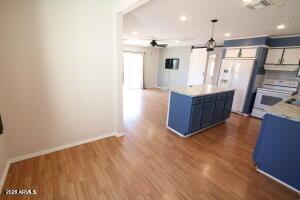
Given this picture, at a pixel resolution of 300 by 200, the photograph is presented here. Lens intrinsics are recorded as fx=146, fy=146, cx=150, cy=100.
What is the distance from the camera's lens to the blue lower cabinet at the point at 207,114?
3194 mm

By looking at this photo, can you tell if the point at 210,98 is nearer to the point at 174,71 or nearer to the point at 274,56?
the point at 274,56

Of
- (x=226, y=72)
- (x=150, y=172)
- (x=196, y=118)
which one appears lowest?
(x=150, y=172)

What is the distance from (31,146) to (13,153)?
0.21 meters

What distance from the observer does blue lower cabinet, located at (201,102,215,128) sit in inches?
126

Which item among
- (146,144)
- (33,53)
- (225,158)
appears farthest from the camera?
(146,144)

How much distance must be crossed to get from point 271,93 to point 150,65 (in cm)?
595

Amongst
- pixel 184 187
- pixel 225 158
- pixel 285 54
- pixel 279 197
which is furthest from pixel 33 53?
pixel 285 54

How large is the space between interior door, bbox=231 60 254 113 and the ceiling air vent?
243 cm

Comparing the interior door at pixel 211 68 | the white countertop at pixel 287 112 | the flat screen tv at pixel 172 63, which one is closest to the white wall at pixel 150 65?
the flat screen tv at pixel 172 63

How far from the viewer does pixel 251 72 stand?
4375 mm

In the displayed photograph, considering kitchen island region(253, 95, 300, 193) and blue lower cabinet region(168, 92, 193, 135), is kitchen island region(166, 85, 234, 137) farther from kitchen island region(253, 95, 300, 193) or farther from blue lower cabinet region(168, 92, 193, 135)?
kitchen island region(253, 95, 300, 193)

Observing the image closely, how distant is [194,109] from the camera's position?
2912 millimetres

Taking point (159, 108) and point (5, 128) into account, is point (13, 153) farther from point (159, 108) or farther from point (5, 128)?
point (159, 108)

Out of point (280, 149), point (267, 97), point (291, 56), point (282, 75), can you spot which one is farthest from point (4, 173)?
point (282, 75)
